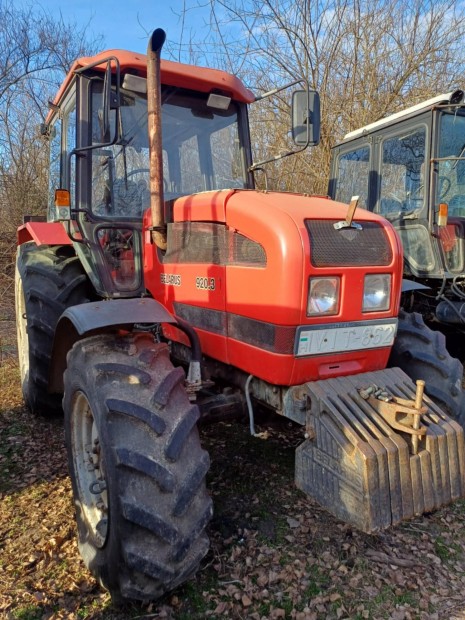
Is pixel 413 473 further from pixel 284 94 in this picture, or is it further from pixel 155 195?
pixel 284 94

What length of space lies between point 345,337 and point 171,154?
180 cm

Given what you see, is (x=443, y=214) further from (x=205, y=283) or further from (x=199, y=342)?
(x=199, y=342)

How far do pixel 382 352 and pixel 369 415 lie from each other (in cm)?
42

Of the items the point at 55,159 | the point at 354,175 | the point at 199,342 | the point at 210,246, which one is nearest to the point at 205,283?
the point at 210,246

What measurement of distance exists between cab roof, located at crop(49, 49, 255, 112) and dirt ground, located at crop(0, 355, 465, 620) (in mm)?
2465

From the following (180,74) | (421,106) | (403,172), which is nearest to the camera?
(180,74)

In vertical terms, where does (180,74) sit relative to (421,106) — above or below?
below

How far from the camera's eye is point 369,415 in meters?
2.27

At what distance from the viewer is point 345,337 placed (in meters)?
2.39

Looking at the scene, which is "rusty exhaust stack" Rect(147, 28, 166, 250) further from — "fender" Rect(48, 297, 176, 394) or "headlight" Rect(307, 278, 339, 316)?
"headlight" Rect(307, 278, 339, 316)

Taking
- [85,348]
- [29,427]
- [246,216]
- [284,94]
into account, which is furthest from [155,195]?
[284,94]

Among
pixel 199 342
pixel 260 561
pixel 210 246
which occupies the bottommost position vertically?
pixel 260 561

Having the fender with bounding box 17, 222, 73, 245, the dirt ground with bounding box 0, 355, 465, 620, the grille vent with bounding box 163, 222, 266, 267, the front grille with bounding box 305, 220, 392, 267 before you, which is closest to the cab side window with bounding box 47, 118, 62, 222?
the fender with bounding box 17, 222, 73, 245

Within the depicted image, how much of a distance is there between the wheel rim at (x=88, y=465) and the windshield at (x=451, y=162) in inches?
164
